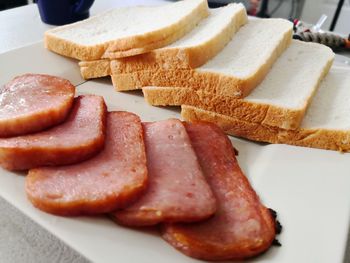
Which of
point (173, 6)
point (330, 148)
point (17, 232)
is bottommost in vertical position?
point (17, 232)

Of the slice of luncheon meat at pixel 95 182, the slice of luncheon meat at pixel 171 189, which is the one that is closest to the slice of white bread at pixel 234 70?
the slice of luncheon meat at pixel 171 189

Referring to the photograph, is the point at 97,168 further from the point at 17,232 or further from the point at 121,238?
the point at 17,232

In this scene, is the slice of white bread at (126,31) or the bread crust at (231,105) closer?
the bread crust at (231,105)

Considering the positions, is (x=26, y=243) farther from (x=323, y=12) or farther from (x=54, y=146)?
(x=323, y=12)

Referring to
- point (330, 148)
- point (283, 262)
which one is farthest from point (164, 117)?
point (283, 262)

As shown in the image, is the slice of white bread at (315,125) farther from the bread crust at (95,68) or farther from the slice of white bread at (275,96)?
the bread crust at (95,68)

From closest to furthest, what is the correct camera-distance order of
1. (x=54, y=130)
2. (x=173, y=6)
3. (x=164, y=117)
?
(x=54, y=130) → (x=164, y=117) → (x=173, y=6)

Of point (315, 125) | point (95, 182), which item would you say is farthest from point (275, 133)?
point (95, 182)
